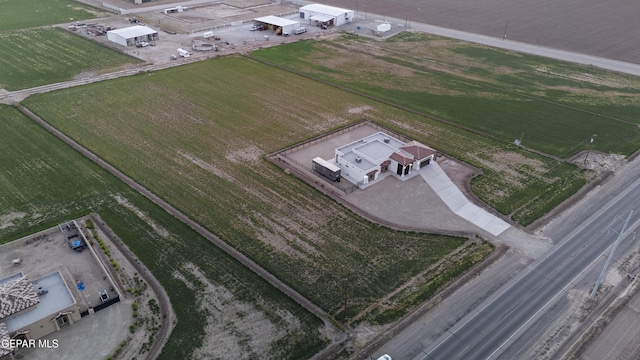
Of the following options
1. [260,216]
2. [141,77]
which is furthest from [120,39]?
[260,216]

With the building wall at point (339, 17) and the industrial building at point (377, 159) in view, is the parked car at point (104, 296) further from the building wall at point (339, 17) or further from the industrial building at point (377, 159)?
the building wall at point (339, 17)

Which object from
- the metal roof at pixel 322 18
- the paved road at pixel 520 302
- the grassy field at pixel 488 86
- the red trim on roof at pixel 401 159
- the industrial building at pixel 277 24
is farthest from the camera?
the metal roof at pixel 322 18

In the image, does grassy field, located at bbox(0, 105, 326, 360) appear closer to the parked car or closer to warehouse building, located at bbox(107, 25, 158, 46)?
the parked car

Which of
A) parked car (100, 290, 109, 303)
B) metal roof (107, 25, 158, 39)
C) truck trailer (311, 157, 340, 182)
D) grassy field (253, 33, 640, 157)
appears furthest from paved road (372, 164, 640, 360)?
metal roof (107, 25, 158, 39)

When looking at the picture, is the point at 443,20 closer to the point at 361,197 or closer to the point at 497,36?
the point at 497,36

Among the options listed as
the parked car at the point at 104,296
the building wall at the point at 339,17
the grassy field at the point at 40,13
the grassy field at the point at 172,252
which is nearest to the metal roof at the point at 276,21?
the building wall at the point at 339,17

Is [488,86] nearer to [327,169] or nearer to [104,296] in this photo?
[327,169]

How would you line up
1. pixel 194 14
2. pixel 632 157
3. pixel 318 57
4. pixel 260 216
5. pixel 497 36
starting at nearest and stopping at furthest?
1. pixel 260 216
2. pixel 632 157
3. pixel 318 57
4. pixel 497 36
5. pixel 194 14
